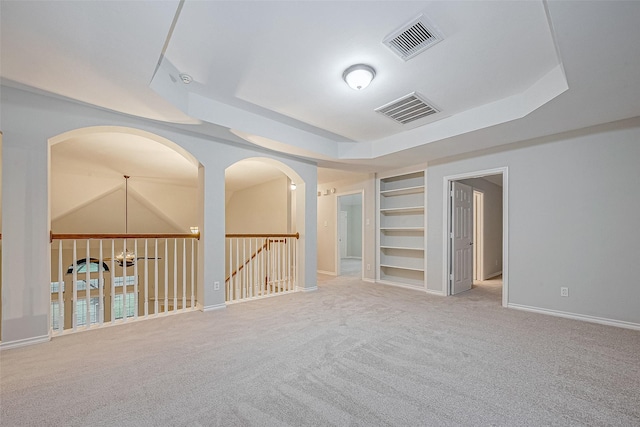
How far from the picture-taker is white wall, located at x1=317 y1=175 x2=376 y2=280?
6.06 m

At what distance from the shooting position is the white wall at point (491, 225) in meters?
6.24

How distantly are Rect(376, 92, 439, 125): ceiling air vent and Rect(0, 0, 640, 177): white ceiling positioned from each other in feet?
0.38

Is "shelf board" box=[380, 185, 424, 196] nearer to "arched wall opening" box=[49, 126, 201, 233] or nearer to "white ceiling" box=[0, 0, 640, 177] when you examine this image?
"white ceiling" box=[0, 0, 640, 177]

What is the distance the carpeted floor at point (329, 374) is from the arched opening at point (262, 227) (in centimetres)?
140

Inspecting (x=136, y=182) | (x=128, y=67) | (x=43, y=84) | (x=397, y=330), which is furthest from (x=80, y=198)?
(x=397, y=330)

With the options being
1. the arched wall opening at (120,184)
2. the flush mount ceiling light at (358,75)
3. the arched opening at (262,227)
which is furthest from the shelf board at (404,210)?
the arched wall opening at (120,184)

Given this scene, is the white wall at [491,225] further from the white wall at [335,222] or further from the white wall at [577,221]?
the white wall at [335,222]

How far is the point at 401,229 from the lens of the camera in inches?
219

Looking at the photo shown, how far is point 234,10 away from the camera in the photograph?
189 centimetres

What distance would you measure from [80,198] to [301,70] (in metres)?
6.29

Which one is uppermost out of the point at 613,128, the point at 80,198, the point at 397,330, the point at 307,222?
the point at 613,128

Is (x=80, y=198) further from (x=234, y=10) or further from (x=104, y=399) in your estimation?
(x=234, y=10)

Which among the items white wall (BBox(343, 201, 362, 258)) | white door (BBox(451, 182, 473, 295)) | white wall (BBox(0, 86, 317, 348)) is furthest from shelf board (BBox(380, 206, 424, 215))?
white wall (BBox(343, 201, 362, 258))

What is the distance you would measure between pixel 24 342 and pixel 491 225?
7.76 metres
